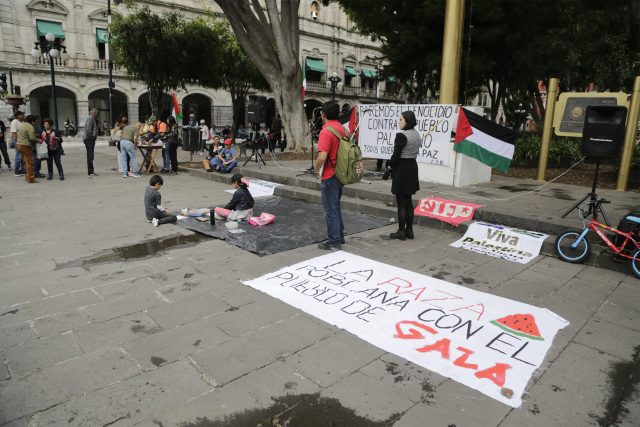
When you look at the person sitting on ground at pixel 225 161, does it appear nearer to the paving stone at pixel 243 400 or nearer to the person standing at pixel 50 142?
the person standing at pixel 50 142

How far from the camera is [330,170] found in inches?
218

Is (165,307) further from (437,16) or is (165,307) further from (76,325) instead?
(437,16)

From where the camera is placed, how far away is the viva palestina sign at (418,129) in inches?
363

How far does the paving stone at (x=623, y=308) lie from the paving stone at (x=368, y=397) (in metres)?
2.41

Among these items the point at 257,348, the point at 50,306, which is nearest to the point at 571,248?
the point at 257,348

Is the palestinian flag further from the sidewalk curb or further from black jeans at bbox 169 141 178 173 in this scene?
black jeans at bbox 169 141 178 173

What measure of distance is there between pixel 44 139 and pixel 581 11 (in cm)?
1643

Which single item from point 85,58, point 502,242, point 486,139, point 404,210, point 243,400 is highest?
point 85,58

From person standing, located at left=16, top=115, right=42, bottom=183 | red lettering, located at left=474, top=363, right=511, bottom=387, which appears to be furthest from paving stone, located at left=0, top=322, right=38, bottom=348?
person standing, located at left=16, top=115, right=42, bottom=183

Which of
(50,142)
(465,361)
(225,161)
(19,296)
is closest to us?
(465,361)

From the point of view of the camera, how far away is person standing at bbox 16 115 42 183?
35.0 feet

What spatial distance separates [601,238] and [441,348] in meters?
3.34

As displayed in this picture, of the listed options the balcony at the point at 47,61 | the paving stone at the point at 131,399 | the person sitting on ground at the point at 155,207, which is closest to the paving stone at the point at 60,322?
the paving stone at the point at 131,399

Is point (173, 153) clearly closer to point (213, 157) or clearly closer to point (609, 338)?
point (213, 157)
